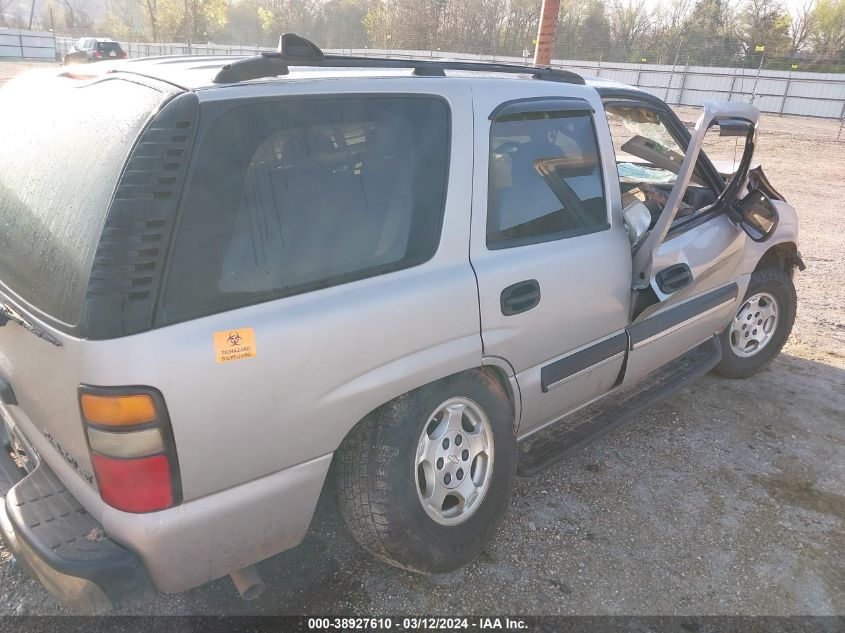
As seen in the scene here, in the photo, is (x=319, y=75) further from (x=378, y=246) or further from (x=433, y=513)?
(x=433, y=513)

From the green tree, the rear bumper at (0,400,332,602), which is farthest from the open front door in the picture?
the green tree

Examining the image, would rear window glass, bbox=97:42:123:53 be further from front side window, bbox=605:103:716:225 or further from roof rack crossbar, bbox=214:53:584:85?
roof rack crossbar, bbox=214:53:584:85

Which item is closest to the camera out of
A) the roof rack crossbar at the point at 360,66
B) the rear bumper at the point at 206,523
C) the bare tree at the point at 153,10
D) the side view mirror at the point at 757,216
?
the rear bumper at the point at 206,523

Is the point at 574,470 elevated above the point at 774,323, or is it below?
below

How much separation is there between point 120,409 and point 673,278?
2.66 metres

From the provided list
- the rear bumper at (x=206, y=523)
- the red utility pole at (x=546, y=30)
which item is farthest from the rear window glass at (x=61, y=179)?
the red utility pole at (x=546, y=30)

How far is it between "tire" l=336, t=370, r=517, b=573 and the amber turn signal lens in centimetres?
72

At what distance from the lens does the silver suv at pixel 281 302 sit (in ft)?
5.39

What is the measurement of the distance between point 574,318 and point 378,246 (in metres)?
1.11

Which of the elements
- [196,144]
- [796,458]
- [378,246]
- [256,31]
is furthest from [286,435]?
[256,31]

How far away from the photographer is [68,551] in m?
1.69

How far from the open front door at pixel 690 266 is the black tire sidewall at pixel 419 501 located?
108cm

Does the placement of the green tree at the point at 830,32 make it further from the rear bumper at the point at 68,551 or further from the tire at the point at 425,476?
the rear bumper at the point at 68,551

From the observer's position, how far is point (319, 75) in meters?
2.11
